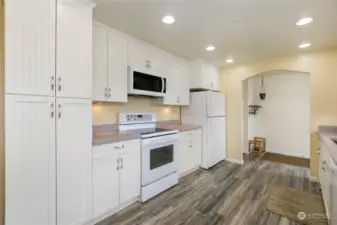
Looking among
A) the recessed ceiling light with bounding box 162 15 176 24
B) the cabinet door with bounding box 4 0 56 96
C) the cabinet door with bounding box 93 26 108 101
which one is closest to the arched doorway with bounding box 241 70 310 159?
the recessed ceiling light with bounding box 162 15 176 24

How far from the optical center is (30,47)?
1.58 metres

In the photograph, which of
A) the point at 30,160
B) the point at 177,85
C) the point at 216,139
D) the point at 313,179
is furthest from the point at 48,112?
the point at 313,179

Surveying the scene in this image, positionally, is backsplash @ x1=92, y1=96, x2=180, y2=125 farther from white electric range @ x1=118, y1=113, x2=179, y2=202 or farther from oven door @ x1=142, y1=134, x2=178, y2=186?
oven door @ x1=142, y1=134, x2=178, y2=186

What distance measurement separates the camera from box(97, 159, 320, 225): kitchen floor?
227 centimetres

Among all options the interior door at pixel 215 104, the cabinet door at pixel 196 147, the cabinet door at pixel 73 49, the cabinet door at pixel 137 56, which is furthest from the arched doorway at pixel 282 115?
the cabinet door at pixel 73 49

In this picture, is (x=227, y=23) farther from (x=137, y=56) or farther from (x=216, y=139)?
(x=216, y=139)

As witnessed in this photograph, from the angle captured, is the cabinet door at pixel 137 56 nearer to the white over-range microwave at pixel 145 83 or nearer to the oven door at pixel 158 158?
the white over-range microwave at pixel 145 83

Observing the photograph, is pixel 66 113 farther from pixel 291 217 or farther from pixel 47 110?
pixel 291 217

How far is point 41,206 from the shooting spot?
65.9 inches

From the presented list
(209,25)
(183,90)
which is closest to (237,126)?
(183,90)

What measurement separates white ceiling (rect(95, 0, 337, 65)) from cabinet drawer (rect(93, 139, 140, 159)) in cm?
151

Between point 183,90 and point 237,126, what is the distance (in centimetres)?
167

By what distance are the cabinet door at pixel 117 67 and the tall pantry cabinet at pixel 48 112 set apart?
59 cm

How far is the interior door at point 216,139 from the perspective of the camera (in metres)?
4.19
